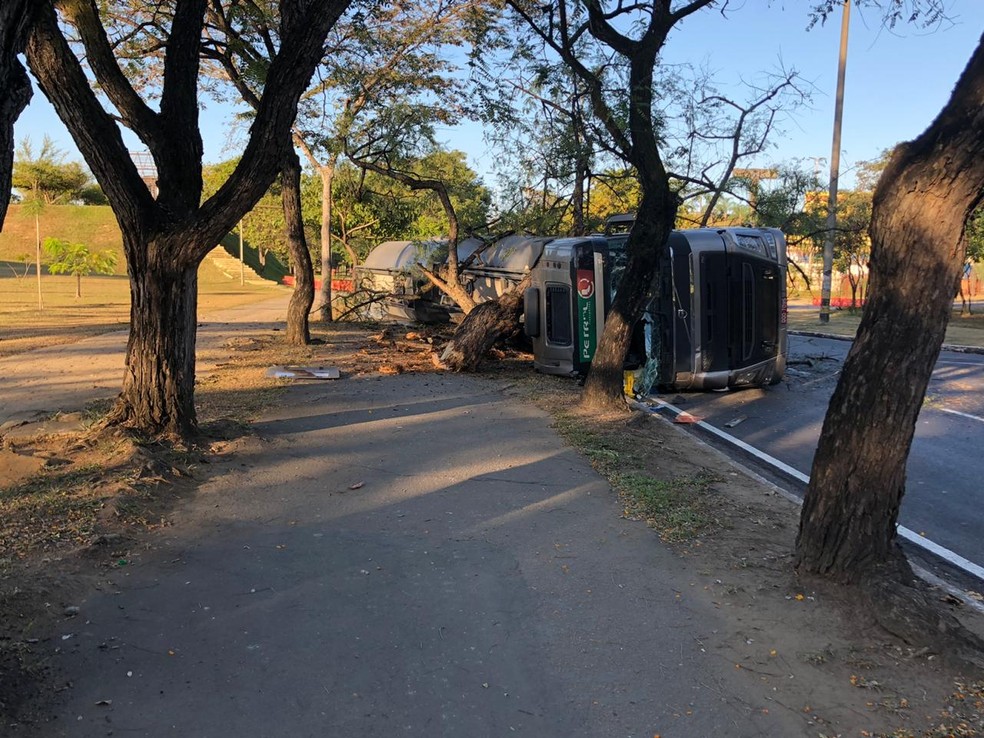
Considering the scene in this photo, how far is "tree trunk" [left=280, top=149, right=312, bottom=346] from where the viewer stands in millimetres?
16359

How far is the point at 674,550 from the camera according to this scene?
5055mm

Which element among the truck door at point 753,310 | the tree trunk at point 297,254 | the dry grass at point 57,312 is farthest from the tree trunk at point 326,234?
the truck door at point 753,310

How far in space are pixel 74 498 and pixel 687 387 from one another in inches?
393

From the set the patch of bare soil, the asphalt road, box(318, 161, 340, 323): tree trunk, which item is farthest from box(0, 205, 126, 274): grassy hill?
the asphalt road

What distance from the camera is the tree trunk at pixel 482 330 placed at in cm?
1392

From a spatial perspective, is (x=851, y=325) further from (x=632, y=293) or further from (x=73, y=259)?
(x=73, y=259)

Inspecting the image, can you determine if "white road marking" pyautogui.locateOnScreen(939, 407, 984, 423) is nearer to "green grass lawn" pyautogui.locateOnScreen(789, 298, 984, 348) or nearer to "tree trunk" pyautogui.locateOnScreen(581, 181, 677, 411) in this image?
"tree trunk" pyautogui.locateOnScreen(581, 181, 677, 411)

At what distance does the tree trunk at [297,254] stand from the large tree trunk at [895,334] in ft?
45.7

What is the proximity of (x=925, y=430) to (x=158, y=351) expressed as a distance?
9.26 meters

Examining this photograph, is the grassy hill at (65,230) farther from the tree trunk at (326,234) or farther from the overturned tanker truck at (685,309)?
the overturned tanker truck at (685,309)

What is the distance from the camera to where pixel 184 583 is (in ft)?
14.4

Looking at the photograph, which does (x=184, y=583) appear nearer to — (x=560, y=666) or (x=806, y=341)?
(x=560, y=666)

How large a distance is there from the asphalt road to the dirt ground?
1.21m

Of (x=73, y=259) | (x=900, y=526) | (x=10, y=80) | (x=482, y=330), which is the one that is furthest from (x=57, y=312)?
(x=900, y=526)
